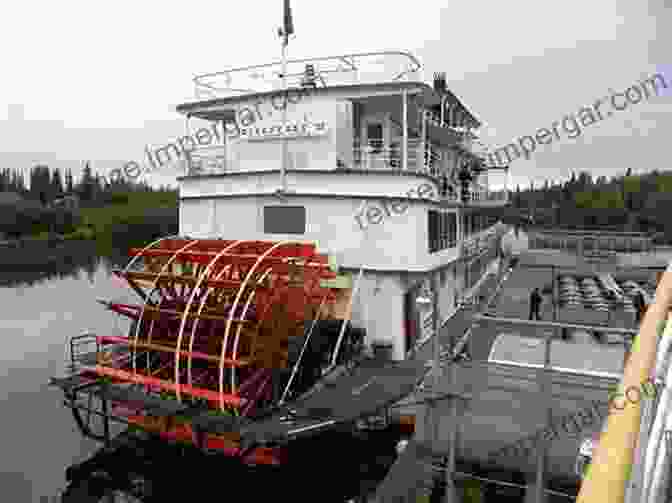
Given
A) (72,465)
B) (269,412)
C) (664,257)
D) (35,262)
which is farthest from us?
(35,262)

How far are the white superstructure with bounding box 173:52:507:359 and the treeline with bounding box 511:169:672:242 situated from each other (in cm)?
3250

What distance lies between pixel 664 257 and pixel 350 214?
1416 centimetres

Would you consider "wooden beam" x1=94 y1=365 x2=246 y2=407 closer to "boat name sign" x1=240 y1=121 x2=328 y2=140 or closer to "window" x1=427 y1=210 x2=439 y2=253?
"window" x1=427 y1=210 x2=439 y2=253

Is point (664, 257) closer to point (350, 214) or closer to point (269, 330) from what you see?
point (350, 214)

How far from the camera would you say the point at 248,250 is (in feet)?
30.8

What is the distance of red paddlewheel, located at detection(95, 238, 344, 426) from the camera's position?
8023mm

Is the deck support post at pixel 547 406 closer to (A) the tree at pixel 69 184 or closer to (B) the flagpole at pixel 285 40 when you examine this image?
(B) the flagpole at pixel 285 40

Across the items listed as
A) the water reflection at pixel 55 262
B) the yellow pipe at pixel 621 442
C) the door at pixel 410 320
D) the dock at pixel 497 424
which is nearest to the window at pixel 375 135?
the door at pixel 410 320

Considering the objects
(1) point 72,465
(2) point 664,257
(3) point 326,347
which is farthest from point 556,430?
(2) point 664,257

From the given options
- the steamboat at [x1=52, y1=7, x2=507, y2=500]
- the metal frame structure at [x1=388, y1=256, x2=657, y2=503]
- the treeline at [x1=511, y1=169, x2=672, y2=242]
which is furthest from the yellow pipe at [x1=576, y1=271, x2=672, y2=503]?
the treeline at [x1=511, y1=169, x2=672, y2=242]

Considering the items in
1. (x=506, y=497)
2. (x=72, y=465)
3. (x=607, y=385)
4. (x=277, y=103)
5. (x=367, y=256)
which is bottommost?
(x=72, y=465)

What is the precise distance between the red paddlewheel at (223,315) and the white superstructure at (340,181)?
0.72 meters

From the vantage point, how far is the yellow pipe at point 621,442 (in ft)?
3.03

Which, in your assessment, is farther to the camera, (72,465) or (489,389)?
(72,465)
